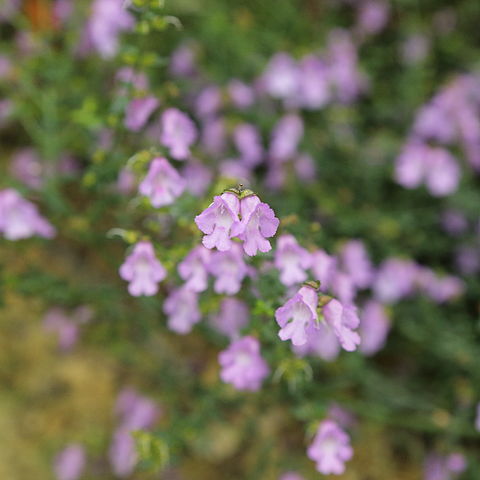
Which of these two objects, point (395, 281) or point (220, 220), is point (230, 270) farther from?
point (395, 281)

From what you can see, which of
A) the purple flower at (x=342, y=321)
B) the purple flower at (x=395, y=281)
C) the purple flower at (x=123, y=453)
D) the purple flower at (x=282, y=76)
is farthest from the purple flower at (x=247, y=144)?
the purple flower at (x=342, y=321)

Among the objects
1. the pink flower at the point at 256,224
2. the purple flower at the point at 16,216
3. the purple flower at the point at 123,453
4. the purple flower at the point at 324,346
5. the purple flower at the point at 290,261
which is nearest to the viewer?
the pink flower at the point at 256,224

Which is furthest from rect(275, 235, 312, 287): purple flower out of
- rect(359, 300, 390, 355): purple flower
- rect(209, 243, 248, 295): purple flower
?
rect(359, 300, 390, 355): purple flower

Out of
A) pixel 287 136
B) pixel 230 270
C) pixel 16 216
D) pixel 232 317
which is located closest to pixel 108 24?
pixel 287 136

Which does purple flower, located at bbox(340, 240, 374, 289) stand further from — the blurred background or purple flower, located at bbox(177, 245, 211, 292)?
purple flower, located at bbox(177, 245, 211, 292)

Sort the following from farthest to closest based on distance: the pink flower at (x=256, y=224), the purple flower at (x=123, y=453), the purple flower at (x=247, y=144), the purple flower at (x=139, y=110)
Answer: the purple flower at (x=247, y=144), the purple flower at (x=123, y=453), the purple flower at (x=139, y=110), the pink flower at (x=256, y=224)

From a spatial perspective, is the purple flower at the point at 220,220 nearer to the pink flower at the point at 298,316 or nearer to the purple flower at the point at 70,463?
the pink flower at the point at 298,316

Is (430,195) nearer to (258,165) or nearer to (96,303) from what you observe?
(258,165)
